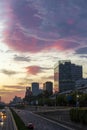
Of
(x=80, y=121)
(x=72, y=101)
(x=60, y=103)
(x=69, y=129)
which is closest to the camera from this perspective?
(x=69, y=129)

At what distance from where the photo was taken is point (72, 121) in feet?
293

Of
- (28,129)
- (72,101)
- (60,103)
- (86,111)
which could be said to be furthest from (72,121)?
(60,103)

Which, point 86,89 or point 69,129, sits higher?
point 86,89

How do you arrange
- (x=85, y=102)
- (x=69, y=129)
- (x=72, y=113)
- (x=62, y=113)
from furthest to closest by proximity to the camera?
(x=85, y=102) < (x=62, y=113) < (x=72, y=113) < (x=69, y=129)

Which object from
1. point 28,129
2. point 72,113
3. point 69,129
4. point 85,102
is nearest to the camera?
point 28,129

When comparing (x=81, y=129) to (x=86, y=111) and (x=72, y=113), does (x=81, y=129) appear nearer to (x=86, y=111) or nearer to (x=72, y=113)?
(x=86, y=111)

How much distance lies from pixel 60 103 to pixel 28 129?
132 m

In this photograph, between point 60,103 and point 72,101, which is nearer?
point 72,101

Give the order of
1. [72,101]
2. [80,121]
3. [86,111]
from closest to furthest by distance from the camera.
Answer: [86,111] → [80,121] → [72,101]

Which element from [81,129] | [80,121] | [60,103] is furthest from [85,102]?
[81,129]

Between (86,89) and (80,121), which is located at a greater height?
(86,89)

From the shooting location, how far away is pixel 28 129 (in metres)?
64.2

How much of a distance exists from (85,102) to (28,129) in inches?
3213

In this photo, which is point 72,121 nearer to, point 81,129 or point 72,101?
point 81,129
